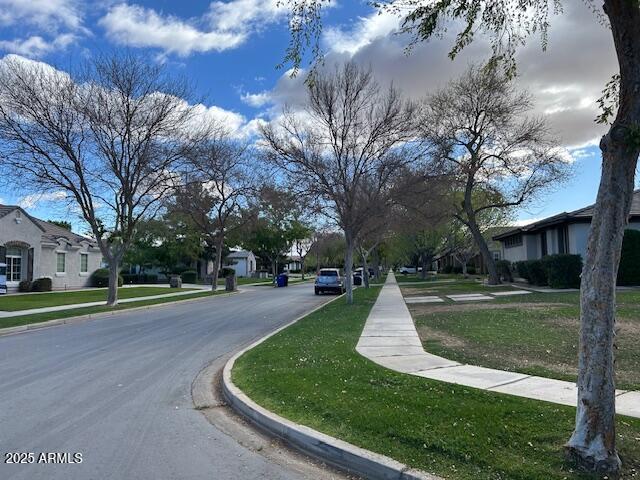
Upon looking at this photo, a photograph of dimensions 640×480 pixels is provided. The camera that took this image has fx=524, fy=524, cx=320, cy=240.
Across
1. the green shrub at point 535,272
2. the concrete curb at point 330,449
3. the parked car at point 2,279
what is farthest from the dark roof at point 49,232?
the concrete curb at point 330,449

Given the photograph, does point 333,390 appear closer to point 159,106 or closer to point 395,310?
point 395,310

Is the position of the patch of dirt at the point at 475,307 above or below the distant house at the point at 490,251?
below

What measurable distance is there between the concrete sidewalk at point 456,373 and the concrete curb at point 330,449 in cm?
257

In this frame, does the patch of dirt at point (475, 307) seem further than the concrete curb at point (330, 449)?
Yes

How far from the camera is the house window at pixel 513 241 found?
38.8m

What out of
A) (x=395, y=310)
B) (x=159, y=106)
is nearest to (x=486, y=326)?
(x=395, y=310)

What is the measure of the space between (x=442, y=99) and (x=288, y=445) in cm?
2730

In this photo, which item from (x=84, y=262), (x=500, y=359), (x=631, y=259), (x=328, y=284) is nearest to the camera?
(x=500, y=359)

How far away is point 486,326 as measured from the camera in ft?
42.6

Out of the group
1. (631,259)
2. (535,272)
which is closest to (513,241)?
(535,272)

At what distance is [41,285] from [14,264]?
2.10 meters

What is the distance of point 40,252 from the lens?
35.9 m

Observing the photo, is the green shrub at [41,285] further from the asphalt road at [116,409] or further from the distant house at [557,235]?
the distant house at [557,235]

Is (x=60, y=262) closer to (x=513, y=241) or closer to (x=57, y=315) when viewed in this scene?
(x=57, y=315)
